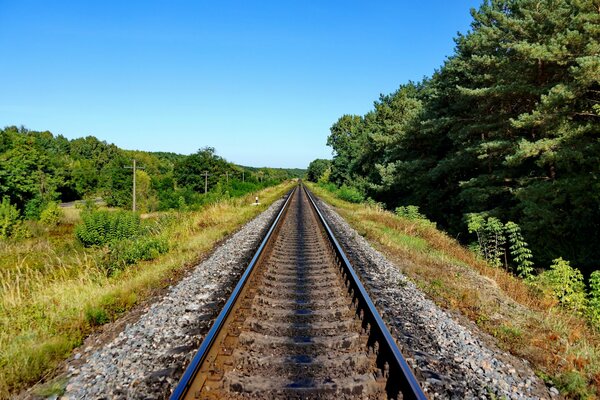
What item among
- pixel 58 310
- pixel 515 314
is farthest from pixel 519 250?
pixel 58 310

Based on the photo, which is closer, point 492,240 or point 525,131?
point 492,240

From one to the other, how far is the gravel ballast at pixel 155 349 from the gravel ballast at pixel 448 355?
250cm

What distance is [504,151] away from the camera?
17812mm

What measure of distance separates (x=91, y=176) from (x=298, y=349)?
113757 mm

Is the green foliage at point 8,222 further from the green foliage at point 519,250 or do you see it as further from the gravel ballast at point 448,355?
the green foliage at point 519,250

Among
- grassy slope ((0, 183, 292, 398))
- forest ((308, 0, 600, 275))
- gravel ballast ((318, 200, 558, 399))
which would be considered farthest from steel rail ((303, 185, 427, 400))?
forest ((308, 0, 600, 275))

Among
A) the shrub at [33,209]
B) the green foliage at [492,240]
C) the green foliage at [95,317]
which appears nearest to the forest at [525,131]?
the green foliage at [492,240]

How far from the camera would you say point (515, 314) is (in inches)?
235

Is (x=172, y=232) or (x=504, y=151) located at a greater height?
(x=504, y=151)

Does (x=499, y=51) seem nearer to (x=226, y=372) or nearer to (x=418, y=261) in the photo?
(x=418, y=261)

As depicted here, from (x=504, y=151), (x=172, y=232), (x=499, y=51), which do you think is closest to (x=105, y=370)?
(x=172, y=232)

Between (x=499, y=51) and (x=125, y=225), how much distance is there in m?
21.8

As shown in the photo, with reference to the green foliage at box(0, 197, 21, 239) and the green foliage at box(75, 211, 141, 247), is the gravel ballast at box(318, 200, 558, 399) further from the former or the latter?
the green foliage at box(0, 197, 21, 239)

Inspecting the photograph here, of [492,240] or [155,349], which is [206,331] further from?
[492,240]
